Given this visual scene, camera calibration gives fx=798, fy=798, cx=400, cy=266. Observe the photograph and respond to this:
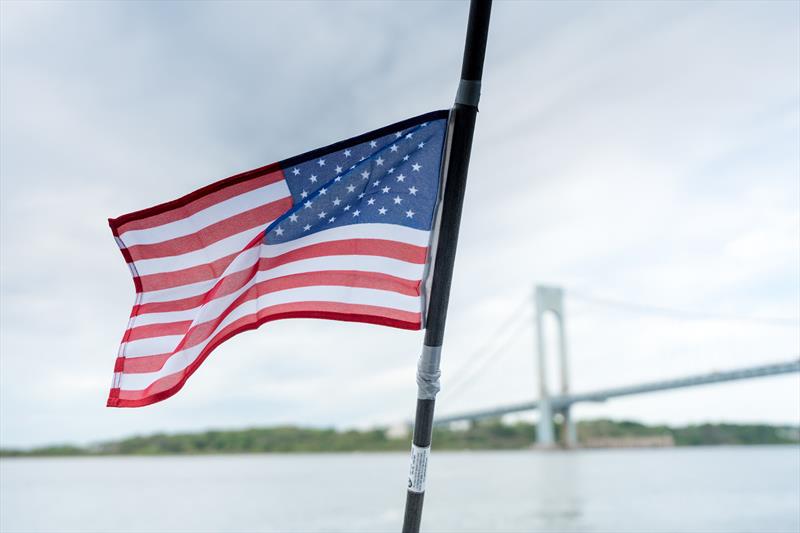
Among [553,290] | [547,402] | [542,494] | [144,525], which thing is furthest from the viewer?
[553,290]

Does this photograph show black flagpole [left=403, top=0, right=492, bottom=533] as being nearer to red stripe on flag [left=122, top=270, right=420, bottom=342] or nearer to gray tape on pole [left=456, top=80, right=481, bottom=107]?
gray tape on pole [left=456, top=80, right=481, bottom=107]

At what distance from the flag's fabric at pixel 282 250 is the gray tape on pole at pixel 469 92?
1.01 feet

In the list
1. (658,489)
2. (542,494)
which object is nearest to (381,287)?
(542,494)

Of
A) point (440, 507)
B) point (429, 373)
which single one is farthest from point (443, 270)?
point (440, 507)

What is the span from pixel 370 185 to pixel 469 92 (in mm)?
634

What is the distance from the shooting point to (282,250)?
2.96 m

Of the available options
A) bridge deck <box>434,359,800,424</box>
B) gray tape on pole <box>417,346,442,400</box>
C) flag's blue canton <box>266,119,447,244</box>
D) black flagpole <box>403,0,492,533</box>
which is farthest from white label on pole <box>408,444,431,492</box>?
bridge deck <box>434,359,800,424</box>

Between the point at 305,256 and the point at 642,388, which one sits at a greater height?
the point at 642,388

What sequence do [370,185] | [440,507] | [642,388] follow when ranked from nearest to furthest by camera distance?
[370,185] < [440,507] < [642,388]

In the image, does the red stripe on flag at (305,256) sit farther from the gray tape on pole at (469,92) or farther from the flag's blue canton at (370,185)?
the gray tape on pole at (469,92)

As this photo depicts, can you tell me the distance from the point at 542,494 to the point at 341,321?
76.7ft

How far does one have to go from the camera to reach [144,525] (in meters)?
17.2

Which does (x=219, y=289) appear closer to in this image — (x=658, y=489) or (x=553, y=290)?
(x=658, y=489)

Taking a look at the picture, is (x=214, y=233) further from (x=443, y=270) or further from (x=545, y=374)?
(x=545, y=374)
